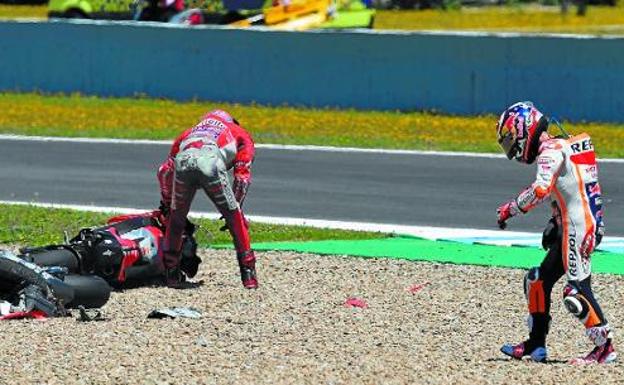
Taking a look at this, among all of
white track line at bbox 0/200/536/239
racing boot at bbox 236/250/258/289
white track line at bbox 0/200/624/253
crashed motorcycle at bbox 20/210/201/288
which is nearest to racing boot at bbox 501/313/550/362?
racing boot at bbox 236/250/258/289

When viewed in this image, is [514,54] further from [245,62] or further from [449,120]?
[245,62]

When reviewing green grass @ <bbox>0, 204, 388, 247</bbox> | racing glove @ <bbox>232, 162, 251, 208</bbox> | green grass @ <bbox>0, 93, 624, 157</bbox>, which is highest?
racing glove @ <bbox>232, 162, 251, 208</bbox>

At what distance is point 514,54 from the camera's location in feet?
84.3

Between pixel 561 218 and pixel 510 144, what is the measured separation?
53 cm

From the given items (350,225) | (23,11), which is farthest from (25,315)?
(23,11)

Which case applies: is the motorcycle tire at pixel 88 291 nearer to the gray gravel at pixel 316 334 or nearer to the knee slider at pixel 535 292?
the gray gravel at pixel 316 334

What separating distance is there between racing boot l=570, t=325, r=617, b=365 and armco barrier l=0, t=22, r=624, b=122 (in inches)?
601

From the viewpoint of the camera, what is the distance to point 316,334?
36.2 feet

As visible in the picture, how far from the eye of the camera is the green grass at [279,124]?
24.4m

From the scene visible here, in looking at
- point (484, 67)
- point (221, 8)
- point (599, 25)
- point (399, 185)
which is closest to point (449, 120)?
point (484, 67)

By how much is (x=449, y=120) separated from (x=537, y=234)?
31.4ft

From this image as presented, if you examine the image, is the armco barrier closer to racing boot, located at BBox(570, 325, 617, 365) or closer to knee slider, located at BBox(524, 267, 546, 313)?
knee slider, located at BBox(524, 267, 546, 313)

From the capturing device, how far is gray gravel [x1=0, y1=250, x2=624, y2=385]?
9578 millimetres

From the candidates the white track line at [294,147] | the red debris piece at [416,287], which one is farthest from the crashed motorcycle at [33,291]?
the white track line at [294,147]
